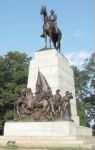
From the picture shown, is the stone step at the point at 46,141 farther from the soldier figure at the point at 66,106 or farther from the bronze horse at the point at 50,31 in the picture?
the bronze horse at the point at 50,31

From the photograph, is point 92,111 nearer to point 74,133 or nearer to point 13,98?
point 13,98

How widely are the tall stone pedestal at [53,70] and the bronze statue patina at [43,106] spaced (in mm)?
1087

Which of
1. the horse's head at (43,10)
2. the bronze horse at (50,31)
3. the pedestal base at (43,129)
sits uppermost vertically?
the horse's head at (43,10)

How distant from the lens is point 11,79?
148 ft

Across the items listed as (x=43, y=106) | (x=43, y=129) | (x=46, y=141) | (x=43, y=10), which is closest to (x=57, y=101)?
(x=43, y=106)

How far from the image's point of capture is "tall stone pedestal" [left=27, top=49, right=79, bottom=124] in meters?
24.8

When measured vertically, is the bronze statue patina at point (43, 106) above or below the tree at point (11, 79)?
below

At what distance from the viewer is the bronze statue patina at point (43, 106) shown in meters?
23.0

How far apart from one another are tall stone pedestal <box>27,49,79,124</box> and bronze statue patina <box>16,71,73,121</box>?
1.09m

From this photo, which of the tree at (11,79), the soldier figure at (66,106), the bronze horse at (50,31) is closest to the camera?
the soldier figure at (66,106)

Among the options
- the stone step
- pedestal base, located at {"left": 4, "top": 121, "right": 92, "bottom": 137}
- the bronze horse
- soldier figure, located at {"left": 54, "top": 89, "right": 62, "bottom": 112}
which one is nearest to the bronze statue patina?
soldier figure, located at {"left": 54, "top": 89, "right": 62, "bottom": 112}

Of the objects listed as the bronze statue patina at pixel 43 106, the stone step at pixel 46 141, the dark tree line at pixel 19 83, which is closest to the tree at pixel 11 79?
the dark tree line at pixel 19 83

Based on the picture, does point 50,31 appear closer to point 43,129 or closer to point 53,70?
point 53,70

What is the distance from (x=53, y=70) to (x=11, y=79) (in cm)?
2036
